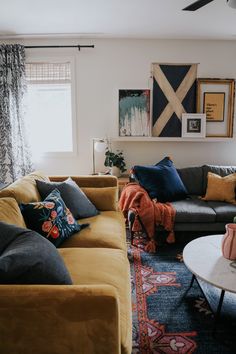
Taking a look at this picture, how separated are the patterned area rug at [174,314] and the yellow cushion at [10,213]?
103 centimetres

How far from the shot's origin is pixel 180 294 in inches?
86.0

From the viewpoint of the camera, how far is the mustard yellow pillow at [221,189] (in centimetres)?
324

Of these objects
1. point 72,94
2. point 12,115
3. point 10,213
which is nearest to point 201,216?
point 10,213

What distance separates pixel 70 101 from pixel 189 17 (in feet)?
5.98

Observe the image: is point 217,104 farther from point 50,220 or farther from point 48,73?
point 50,220

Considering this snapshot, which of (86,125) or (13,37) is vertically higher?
(13,37)

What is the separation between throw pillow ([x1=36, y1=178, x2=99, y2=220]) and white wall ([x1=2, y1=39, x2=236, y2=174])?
5.11 feet

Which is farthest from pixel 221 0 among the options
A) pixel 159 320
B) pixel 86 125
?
pixel 159 320

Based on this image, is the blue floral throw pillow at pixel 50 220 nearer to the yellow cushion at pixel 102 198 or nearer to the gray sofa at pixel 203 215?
the yellow cushion at pixel 102 198

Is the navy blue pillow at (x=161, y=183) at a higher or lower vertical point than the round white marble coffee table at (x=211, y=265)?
higher

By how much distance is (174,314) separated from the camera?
6.40 feet

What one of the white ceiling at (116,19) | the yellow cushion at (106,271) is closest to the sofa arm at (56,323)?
the yellow cushion at (106,271)

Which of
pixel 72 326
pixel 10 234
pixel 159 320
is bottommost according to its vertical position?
pixel 159 320

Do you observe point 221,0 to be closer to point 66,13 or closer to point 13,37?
point 66,13
